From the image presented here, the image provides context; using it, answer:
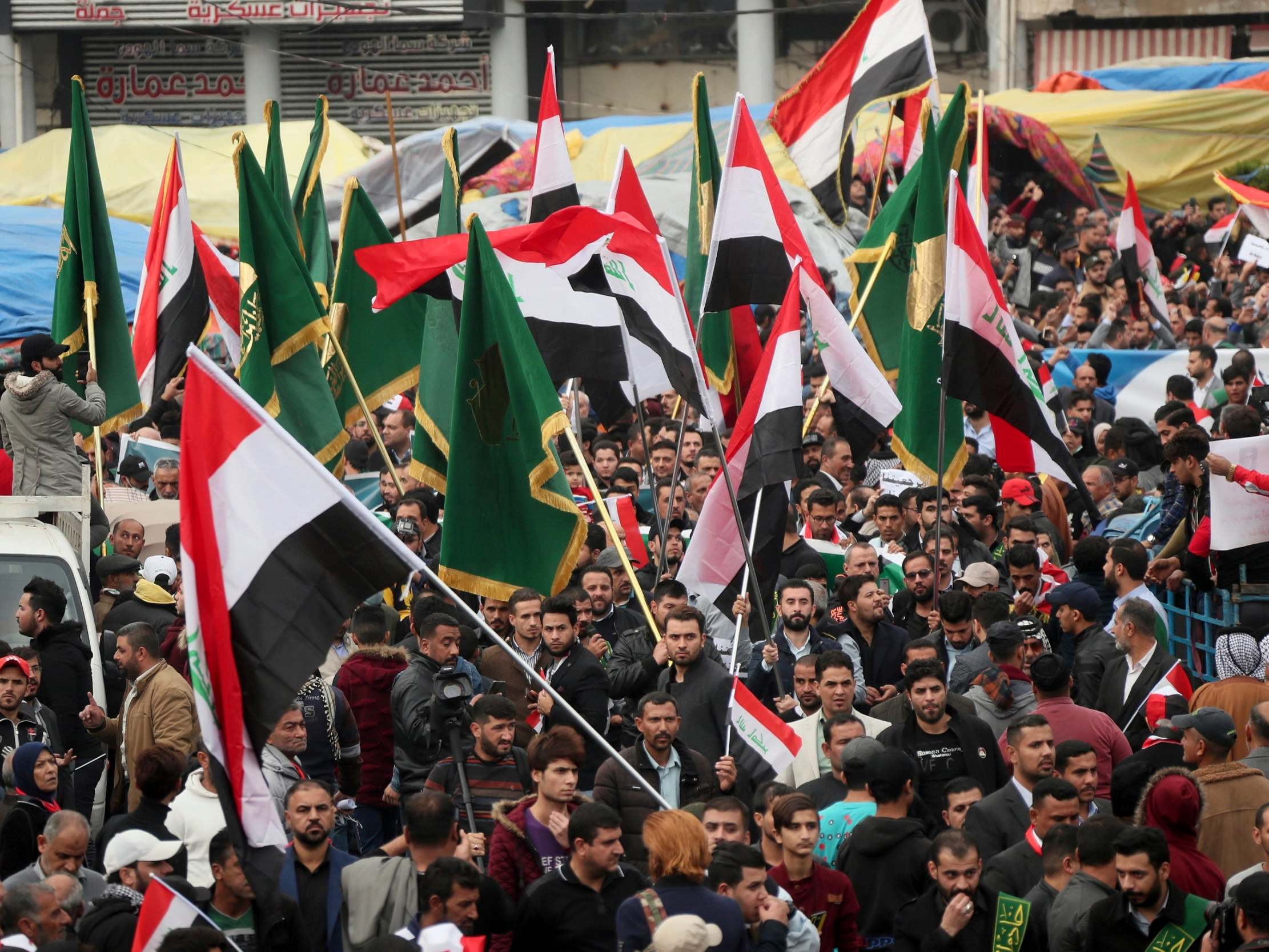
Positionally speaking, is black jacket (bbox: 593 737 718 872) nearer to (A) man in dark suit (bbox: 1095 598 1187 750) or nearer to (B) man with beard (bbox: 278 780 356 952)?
(B) man with beard (bbox: 278 780 356 952)

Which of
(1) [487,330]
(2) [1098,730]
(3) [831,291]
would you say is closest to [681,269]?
(3) [831,291]

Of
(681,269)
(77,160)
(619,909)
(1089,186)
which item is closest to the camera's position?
(619,909)

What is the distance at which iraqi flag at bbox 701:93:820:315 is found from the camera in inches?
413

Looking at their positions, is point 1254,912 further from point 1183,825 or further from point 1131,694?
point 1131,694

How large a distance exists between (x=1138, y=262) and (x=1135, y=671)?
820cm

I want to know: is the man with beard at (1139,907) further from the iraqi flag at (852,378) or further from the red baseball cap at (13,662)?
the iraqi flag at (852,378)

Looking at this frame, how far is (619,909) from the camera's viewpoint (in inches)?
235

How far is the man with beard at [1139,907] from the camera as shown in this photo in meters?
5.88

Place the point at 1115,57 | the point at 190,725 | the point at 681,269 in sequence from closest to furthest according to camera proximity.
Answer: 1. the point at 190,725
2. the point at 681,269
3. the point at 1115,57

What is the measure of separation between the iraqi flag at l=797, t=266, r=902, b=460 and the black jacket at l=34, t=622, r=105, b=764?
13.6ft

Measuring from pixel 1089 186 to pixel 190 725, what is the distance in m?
18.0

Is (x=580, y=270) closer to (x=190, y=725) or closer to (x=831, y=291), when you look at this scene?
(x=190, y=725)

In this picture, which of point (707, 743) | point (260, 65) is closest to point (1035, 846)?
point (707, 743)

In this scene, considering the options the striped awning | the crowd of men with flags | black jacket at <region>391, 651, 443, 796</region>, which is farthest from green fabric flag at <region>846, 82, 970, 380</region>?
the striped awning
